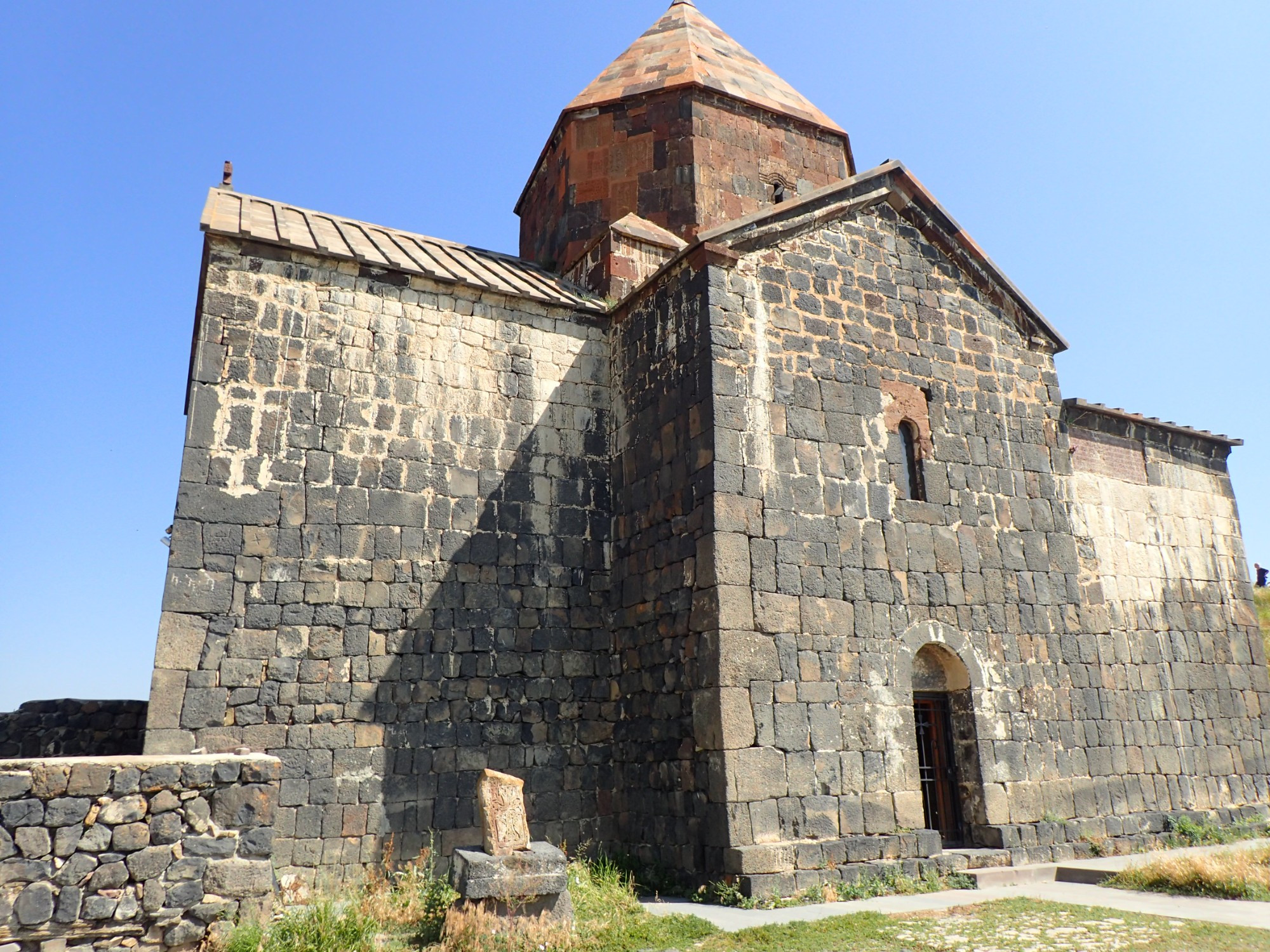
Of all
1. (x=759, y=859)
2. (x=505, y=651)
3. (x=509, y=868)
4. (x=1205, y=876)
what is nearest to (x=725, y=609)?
(x=759, y=859)

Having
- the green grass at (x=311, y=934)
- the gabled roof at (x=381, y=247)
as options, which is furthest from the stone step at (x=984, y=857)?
the gabled roof at (x=381, y=247)

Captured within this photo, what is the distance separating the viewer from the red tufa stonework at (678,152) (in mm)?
12164

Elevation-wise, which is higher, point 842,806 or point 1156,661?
point 1156,661

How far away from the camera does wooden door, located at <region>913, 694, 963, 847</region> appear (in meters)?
8.38

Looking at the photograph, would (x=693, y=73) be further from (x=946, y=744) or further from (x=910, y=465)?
(x=946, y=744)

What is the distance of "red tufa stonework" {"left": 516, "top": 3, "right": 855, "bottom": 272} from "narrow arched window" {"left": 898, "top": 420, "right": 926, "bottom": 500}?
14.2ft

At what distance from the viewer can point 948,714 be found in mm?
8586

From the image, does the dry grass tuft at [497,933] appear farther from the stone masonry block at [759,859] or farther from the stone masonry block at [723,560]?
the stone masonry block at [723,560]

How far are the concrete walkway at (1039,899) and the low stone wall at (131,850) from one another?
9.91ft

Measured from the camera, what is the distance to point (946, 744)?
8570 millimetres

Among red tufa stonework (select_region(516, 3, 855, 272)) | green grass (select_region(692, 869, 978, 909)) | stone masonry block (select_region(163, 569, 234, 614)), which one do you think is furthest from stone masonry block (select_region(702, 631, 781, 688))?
red tufa stonework (select_region(516, 3, 855, 272))

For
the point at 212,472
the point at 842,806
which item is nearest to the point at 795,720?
the point at 842,806

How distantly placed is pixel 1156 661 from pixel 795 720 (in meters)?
5.51

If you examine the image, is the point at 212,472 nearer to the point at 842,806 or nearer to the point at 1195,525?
the point at 842,806
